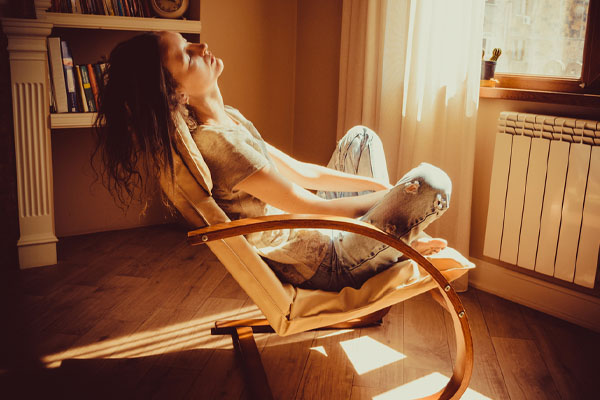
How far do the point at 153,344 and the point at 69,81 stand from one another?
136 centimetres

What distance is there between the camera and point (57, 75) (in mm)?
2588

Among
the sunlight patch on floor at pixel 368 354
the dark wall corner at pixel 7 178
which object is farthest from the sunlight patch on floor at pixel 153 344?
the dark wall corner at pixel 7 178

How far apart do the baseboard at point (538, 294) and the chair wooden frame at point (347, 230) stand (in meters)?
0.86

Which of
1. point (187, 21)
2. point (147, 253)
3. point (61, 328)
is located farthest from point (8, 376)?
point (187, 21)

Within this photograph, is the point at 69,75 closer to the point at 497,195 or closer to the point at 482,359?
the point at 497,195

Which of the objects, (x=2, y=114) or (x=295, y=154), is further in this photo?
(x=295, y=154)

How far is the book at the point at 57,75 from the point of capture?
2574 mm

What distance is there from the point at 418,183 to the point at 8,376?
1383mm

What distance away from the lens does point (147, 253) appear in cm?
282

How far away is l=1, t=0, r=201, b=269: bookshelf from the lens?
2387 mm

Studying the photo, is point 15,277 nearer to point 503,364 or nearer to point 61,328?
point 61,328

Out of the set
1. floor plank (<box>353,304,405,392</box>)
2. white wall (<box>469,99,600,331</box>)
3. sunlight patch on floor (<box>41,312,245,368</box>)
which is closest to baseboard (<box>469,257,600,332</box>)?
white wall (<box>469,99,600,331</box>)

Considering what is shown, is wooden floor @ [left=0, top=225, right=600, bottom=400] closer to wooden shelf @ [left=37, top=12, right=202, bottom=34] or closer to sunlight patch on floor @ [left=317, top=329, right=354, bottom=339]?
sunlight patch on floor @ [left=317, top=329, right=354, bottom=339]

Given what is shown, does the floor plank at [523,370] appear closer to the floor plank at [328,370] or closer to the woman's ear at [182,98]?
the floor plank at [328,370]
